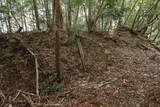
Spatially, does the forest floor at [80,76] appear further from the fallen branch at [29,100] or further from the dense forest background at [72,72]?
the fallen branch at [29,100]

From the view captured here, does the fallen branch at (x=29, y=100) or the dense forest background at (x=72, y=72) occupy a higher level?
the dense forest background at (x=72, y=72)

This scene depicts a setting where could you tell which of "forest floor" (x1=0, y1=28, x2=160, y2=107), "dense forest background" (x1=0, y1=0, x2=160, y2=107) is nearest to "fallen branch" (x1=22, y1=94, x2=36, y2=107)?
"dense forest background" (x1=0, y1=0, x2=160, y2=107)

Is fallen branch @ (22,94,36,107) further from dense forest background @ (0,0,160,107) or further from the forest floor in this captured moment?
the forest floor

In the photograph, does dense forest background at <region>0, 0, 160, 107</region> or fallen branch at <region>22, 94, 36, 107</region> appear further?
dense forest background at <region>0, 0, 160, 107</region>

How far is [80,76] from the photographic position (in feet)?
18.3

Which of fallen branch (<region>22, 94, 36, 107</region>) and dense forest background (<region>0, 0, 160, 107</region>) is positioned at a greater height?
dense forest background (<region>0, 0, 160, 107</region>)

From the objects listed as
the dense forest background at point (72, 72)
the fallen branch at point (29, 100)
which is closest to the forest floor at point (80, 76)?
the dense forest background at point (72, 72)

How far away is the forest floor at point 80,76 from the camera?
4035 mm

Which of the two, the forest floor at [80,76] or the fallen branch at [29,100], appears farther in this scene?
the forest floor at [80,76]

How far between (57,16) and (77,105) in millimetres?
2666

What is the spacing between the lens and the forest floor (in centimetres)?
404

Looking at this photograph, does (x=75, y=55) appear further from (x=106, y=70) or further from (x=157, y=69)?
(x=157, y=69)

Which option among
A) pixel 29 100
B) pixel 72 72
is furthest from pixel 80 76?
pixel 29 100

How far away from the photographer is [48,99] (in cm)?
427
